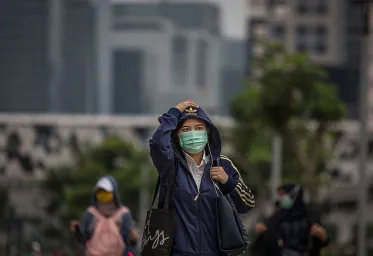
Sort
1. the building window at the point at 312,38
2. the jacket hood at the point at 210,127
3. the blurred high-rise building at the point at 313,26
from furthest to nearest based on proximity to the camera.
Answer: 1. the blurred high-rise building at the point at 313,26
2. the building window at the point at 312,38
3. the jacket hood at the point at 210,127

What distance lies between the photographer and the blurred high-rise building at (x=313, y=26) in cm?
14912

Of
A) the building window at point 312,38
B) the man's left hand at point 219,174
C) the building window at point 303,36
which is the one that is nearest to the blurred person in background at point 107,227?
the man's left hand at point 219,174

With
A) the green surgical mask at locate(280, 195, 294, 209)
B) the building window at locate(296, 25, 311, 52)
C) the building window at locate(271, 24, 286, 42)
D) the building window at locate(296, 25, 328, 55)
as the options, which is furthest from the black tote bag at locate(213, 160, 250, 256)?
the building window at locate(271, 24, 286, 42)

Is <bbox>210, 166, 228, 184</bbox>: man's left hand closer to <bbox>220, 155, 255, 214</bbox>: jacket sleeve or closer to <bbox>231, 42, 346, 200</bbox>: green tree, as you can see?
<bbox>220, 155, 255, 214</bbox>: jacket sleeve

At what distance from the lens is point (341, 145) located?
14050cm

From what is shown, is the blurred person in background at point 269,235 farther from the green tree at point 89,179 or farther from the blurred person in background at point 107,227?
the green tree at point 89,179

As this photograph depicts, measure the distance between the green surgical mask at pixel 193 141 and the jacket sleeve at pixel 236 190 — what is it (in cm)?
27

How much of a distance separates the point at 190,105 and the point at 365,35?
50.0 feet

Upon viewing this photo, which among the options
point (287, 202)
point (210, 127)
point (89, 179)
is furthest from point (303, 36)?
point (210, 127)

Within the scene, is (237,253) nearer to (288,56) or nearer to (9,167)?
(288,56)

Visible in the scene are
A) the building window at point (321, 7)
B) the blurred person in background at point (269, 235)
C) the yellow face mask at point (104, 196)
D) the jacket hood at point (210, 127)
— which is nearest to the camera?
the jacket hood at point (210, 127)

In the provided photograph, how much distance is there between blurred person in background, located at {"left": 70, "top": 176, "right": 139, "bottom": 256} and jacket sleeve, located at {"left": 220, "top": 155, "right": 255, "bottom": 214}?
3.97m

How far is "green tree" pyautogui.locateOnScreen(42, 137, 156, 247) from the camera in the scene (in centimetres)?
8685

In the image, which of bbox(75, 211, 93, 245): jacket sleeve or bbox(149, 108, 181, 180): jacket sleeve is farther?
bbox(75, 211, 93, 245): jacket sleeve
